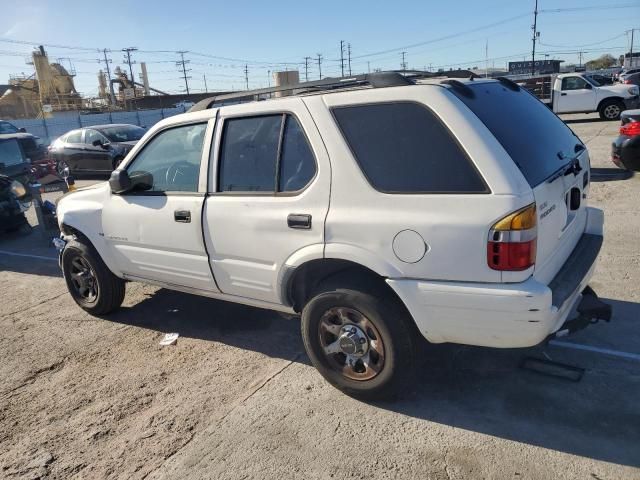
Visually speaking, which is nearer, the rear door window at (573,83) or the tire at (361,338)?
the tire at (361,338)

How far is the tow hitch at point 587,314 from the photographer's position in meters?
3.02

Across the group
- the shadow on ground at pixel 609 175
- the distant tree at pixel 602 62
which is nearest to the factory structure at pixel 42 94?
the shadow on ground at pixel 609 175

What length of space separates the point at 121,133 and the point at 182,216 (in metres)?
13.2

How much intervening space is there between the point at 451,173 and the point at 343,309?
1037mm

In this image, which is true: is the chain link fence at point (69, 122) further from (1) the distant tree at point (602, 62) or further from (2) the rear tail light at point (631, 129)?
(1) the distant tree at point (602, 62)

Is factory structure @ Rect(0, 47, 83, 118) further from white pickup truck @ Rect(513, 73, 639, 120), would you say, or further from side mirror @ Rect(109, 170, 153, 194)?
side mirror @ Rect(109, 170, 153, 194)

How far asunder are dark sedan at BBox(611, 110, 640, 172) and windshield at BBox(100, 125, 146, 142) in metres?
12.7

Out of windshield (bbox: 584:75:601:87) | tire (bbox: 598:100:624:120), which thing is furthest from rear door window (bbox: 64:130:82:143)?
tire (bbox: 598:100:624:120)

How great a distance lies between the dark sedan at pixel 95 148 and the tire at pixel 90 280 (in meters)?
10.5

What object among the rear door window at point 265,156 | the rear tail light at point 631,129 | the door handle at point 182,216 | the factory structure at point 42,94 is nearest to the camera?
the rear door window at point 265,156

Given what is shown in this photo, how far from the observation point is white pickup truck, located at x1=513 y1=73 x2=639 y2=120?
60.7 feet

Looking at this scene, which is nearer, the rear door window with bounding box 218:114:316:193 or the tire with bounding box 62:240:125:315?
the rear door window with bounding box 218:114:316:193

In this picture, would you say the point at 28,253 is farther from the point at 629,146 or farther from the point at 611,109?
the point at 611,109

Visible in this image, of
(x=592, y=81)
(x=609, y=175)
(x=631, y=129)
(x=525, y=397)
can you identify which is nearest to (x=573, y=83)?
(x=592, y=81)
